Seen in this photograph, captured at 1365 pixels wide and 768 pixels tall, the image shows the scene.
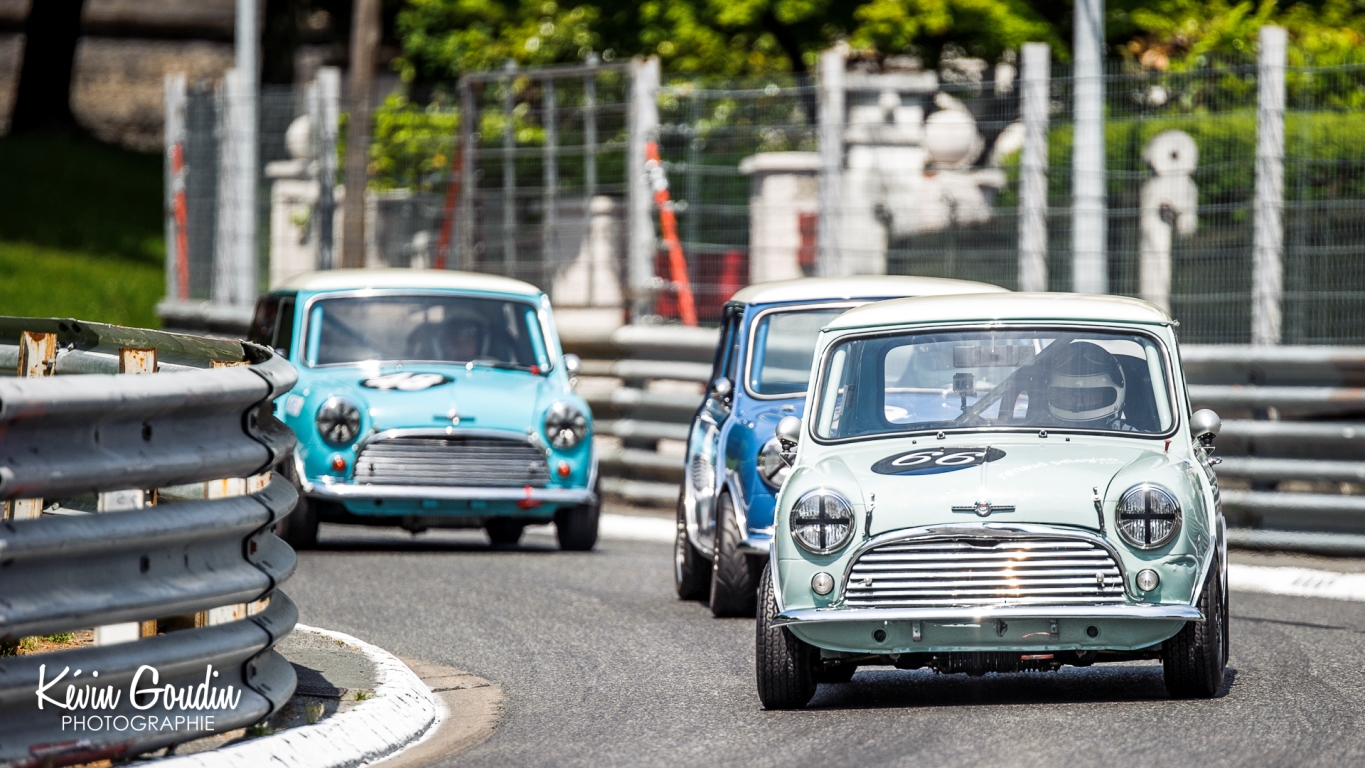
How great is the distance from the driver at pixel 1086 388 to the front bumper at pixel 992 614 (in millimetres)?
965

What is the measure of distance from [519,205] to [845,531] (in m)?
11.3

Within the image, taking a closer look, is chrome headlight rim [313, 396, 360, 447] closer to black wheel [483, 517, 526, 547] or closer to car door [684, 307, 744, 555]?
black wheel [483, 517, 526, 547]

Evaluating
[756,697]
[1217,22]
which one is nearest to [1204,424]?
[756,697]

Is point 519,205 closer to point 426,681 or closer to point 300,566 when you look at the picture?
point 300,566

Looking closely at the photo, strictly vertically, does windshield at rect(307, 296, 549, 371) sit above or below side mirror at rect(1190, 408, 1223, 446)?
above

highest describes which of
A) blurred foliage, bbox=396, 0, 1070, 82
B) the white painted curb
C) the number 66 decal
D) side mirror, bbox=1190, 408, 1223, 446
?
blurred foliage, bbox=396, 0, 1070, 82

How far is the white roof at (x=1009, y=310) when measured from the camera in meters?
8.15

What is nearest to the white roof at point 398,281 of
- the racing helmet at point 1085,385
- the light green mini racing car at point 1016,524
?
the light green mini racing car at point 1016,524

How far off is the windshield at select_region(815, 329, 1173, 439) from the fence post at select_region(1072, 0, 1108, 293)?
652 cm

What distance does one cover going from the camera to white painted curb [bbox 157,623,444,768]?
5.96 metres

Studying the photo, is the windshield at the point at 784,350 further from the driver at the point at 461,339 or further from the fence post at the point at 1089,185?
the fence post at the point at 1089,185

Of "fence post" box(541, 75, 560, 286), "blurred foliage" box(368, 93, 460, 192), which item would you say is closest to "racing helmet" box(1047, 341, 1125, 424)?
"fence post" box(541, 75, 560, 286)

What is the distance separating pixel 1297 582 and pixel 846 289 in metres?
2.80

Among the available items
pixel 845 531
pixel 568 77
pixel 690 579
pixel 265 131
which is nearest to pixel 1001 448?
pixel 845 531
